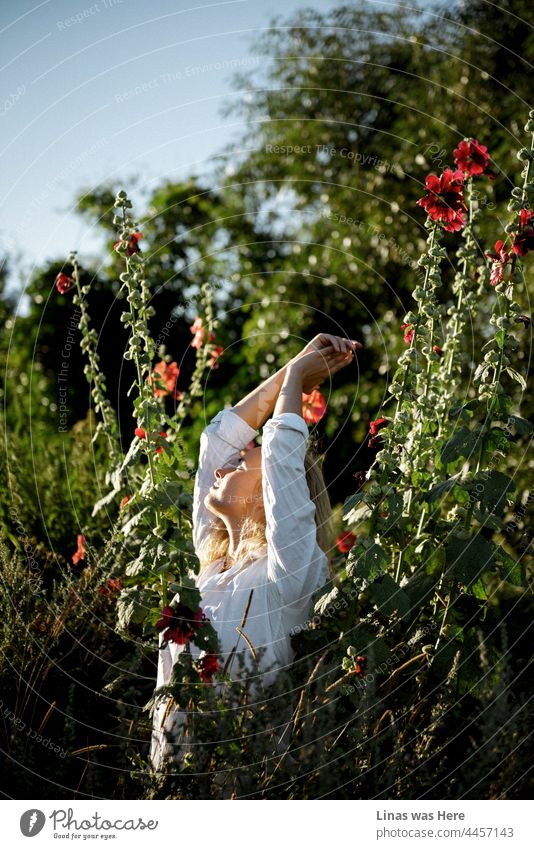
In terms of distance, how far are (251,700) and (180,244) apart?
719 cm

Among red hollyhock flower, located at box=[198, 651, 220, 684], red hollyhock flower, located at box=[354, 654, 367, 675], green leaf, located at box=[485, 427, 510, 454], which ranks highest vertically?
green leaf, located at box=[485, 427, 510, 454]

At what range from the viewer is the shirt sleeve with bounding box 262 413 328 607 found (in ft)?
8.87

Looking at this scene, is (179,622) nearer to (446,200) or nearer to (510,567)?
(510,567)

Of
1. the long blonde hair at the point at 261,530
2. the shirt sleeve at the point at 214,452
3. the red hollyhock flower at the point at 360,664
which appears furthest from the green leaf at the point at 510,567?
the shirt sleeve at the point at 214,452

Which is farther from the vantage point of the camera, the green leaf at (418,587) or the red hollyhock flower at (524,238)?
the green leaf at (418,587)

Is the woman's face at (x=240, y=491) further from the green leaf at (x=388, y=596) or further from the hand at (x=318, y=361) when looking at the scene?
the green leaf at (x=388, y=596)

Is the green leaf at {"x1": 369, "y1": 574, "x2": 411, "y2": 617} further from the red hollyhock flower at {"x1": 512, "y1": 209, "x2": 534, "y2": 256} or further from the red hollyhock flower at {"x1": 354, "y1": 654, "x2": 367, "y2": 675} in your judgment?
the red hollyhock flower at {"x1": 512, "y1": 209, "x2": 534, "y2": 256}

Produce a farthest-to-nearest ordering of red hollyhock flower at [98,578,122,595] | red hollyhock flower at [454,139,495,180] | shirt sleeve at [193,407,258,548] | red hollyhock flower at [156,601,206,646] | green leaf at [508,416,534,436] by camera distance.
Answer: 1. red hollyhock flower at [98,578,122,595]
2. shirt sleeve at [193,407,258,548]
3. red hollyhock flower at [454,139,495,180]
4. green leaf at [508,416,534,436]
5. red hollyhock flower at [156,601,206,646]

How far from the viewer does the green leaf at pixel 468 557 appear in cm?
258

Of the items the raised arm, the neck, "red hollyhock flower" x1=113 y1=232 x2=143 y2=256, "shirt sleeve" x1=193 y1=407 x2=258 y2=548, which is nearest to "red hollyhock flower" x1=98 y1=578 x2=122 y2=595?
"shirt sleeve" x1=193 y1=407 x2=258 y2=548

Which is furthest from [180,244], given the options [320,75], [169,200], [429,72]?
[429,72]

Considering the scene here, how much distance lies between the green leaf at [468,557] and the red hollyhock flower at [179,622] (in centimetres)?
76

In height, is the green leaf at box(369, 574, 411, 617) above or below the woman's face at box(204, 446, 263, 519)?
below

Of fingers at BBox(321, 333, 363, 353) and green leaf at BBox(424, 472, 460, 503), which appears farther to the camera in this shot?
fingers at BBox(321, 333, 363, 353)
